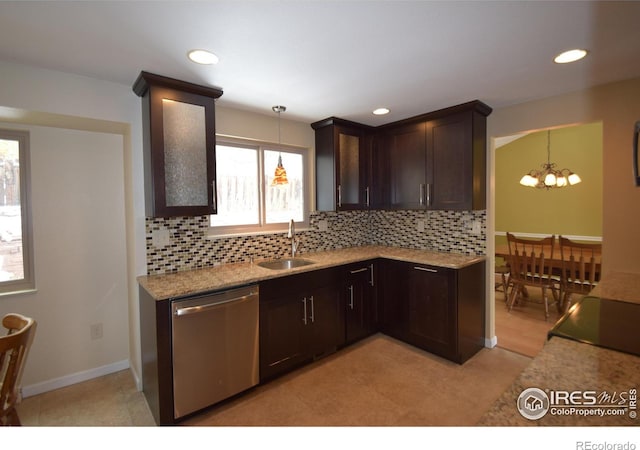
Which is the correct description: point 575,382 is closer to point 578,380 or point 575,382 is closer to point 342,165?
point 578,380

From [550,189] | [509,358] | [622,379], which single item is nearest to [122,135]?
[622,379]

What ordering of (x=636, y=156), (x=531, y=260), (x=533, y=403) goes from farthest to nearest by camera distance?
(x=531, y=260), (x=636, y=156), (x=533, y=403)

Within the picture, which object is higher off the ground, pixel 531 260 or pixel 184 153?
pixel 184 153

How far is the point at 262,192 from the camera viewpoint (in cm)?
314

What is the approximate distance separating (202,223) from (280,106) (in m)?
1.27

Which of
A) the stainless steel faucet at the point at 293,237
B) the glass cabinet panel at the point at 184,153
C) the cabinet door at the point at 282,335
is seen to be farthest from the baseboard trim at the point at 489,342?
the glass cabinet panel at the point at 184,153

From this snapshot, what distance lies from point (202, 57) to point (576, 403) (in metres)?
2.29

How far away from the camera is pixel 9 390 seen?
1.41 m

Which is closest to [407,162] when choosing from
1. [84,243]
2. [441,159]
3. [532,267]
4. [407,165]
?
[407,165]

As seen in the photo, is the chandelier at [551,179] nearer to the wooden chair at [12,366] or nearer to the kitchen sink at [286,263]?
the kitchen sink at [286,263]

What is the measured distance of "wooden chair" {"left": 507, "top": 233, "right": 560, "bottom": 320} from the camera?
3770 mm

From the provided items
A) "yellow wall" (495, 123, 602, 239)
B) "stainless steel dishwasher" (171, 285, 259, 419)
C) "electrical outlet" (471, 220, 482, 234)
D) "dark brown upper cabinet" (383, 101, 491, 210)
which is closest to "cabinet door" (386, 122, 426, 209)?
"dark brown upper cabinet" (383, 101, 491, 210)

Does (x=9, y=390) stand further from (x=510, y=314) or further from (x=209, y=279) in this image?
(x=510, y=314)

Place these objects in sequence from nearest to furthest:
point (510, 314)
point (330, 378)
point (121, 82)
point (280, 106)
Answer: point (121, 82)
point (330, 378)
point (280, 106)
point (510, 314)
